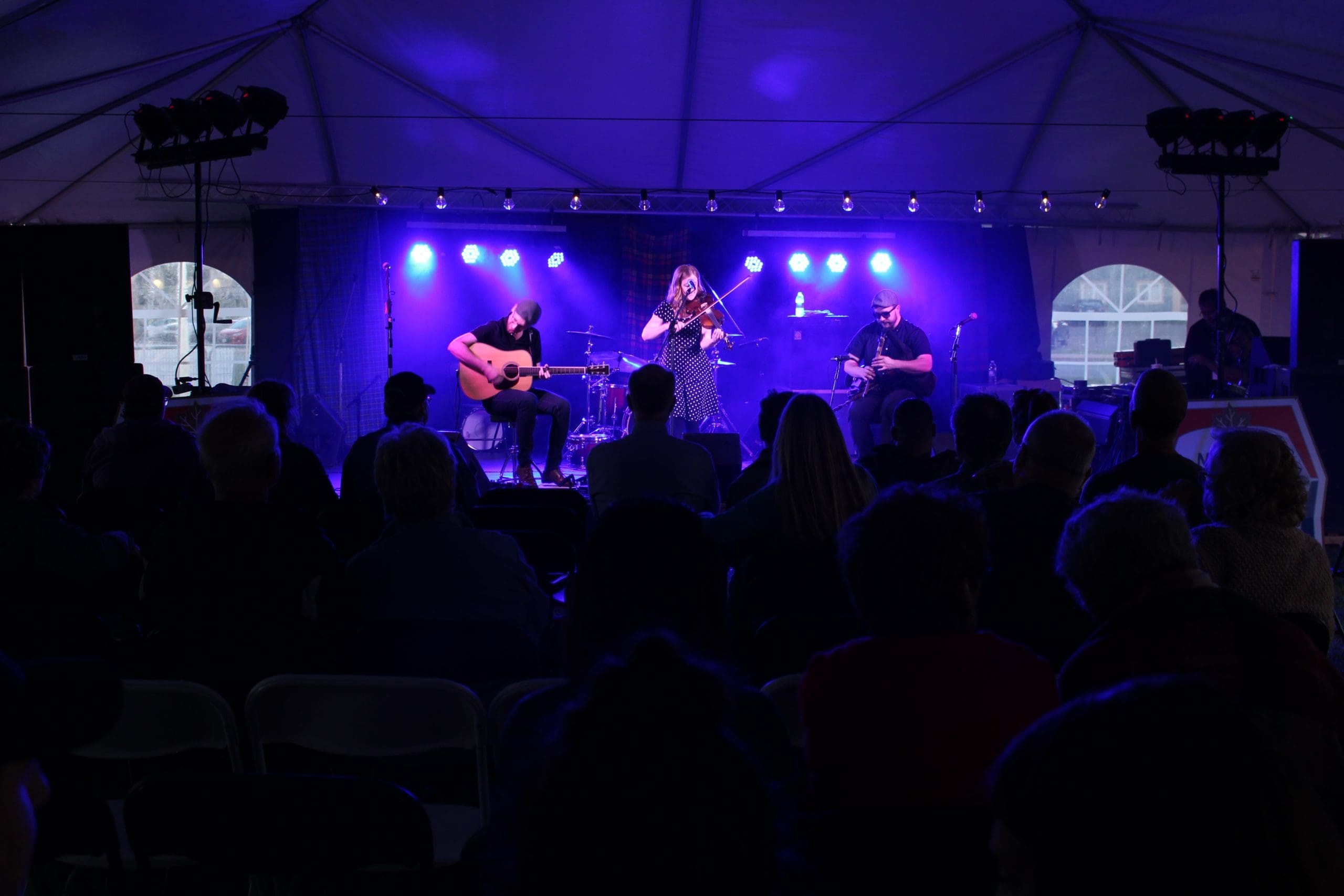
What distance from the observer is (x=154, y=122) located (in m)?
6.95

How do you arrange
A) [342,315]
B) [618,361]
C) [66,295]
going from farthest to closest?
1. [342,315]
2. [618,361]
3. [66,295]

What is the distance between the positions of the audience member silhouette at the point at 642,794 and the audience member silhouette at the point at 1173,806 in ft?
0.88

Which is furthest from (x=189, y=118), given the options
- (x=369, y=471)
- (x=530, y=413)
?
(x=369, y=471)

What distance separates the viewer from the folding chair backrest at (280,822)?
154cm

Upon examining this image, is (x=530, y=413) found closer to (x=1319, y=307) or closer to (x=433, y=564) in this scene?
(x=433, y=564)

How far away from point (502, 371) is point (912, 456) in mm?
4919

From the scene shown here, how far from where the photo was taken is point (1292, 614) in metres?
2.31

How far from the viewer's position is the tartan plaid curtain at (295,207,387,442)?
11.2 m

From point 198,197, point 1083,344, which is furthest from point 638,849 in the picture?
point 1083,344

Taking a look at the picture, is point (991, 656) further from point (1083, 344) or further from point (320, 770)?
point (1083, 344)

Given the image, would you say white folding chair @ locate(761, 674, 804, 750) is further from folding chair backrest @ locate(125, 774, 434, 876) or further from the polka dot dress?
the polka dot dress

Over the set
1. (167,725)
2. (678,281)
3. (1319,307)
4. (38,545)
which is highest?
(678,281)

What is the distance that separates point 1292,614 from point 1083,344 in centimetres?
1230

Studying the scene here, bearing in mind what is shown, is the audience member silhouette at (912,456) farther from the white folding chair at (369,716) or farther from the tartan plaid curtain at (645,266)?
the tartan plaid curtain at (645,266)
